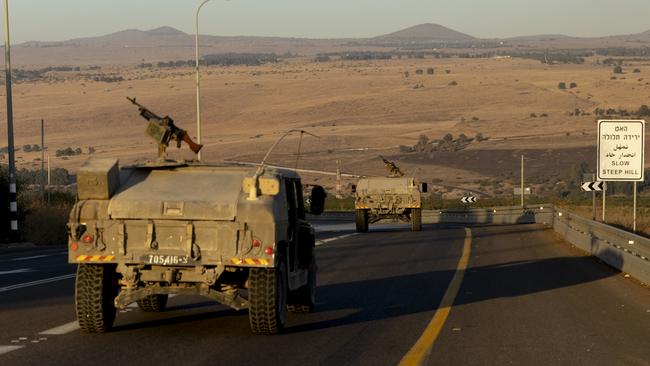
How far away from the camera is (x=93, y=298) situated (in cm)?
1348

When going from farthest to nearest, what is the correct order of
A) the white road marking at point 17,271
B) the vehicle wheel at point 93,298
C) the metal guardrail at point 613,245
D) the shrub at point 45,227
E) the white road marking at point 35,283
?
the shrub at point 45,227, the white road marking at point 17,271, the metal guardrail at point 613,245, the white road marking at point 35,283, the vehicle wheel at point 93,298

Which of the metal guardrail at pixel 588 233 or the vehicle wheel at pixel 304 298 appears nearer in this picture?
the vehicle wheel at pixel 304 298

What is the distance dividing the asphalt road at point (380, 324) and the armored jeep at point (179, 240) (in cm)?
46

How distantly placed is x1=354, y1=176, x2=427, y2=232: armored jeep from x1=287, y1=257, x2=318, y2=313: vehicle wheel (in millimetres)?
31960

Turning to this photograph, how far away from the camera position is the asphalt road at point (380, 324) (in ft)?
40.2

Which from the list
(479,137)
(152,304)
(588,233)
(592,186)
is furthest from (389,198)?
(479,137)

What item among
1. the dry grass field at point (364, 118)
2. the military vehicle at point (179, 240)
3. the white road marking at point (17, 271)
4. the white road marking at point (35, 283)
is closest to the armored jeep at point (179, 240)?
the military vehicle at point (179, 240)

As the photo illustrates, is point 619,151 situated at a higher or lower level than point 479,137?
higher

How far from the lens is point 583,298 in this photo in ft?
61.5

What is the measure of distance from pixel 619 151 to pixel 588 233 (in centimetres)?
386

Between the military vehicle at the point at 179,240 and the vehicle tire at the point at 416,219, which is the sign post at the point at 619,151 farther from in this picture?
the military vehicle at the point at 179,240

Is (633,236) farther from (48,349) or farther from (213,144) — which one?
(213,144)

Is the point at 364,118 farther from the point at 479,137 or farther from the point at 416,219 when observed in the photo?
the point at 416,219

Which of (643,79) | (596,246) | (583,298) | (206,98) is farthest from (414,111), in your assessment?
(583,298)
